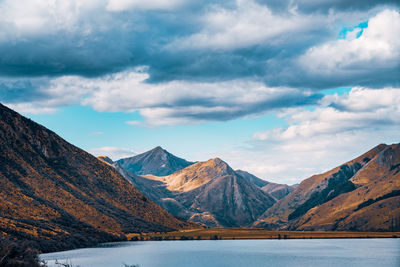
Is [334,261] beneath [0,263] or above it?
beneath

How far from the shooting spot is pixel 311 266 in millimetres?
152750

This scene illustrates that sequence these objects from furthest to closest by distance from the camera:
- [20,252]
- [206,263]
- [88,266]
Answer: [206,263]
[88,266]
[20,252]

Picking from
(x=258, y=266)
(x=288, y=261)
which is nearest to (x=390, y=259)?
(x=288, y=261)

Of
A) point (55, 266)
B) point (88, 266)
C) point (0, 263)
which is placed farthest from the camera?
point (88, 266)

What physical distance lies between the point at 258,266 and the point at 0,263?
343 feet

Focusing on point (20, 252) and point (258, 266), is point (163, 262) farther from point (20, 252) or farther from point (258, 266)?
point (20, 252)

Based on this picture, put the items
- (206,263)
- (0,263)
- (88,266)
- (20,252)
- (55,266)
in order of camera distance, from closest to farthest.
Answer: (0,263), (20,252), (55,266), (88,266), (206,263)

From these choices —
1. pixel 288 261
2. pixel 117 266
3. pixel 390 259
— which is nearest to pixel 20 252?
pixel 117 266

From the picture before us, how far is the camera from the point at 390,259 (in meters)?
174

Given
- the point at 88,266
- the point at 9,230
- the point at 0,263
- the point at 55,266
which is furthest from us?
the point at 9,230

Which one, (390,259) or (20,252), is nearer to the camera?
(20,252)

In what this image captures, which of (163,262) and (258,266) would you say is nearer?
(258,266)

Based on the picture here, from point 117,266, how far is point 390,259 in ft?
335

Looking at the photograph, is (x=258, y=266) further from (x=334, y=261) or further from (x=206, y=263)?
(x=334, y=261)
